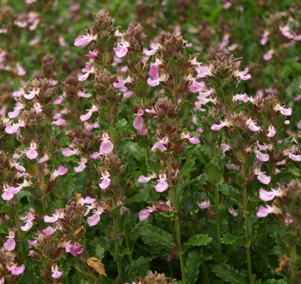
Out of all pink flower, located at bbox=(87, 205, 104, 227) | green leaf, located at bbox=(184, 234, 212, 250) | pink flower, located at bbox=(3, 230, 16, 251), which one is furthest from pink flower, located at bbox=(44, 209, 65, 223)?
green leaf, located at bbox=(184, 234, 212, 250)

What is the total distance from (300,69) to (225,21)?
1397 mm

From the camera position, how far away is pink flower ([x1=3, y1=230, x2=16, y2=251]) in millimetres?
2924

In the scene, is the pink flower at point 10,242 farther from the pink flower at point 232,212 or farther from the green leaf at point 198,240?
the pink flower at point 232,212

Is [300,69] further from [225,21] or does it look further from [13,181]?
[13,181]

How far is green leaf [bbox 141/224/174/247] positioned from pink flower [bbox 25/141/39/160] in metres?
0.67

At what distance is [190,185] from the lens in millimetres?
3082

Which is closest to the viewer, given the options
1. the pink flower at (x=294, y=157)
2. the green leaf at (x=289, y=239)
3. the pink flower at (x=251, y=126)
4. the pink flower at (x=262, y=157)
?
the green leaf at (x=289, y=239)

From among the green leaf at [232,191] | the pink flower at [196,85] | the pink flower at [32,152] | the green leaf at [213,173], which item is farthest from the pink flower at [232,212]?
the pink flower at [32,152]

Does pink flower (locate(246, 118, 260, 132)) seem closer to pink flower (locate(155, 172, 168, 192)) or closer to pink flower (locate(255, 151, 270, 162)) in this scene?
pink flower (locate(255, 151, 270, 162))

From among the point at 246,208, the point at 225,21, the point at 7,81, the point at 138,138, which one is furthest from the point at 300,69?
the point at 7,81

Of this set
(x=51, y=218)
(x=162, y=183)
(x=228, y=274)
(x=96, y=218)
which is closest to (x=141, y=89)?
(x=162, y=183)

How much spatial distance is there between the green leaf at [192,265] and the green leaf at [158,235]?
0.57 ft

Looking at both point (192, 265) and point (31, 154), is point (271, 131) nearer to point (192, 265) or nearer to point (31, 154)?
point (192, 265)

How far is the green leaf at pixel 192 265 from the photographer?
2.88 meters
